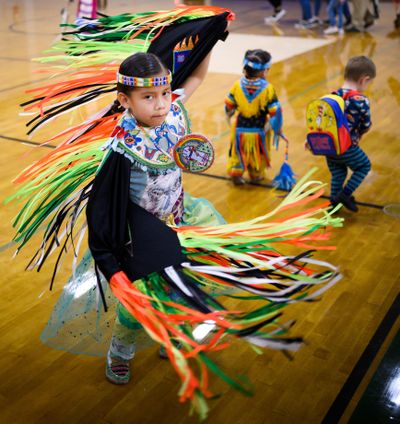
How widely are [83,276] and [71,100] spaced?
618 mm

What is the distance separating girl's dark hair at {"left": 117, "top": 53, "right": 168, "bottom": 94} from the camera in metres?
1.88

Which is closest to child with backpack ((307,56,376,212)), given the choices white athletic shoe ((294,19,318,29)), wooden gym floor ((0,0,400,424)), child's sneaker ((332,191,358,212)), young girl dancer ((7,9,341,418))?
child's sneaker ((332,191,358,212))

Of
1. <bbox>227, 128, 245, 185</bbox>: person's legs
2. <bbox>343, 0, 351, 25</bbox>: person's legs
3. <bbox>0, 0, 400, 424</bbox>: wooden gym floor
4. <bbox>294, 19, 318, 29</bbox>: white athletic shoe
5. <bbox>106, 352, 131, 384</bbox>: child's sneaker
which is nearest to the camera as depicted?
<bbox>0, 0, 400, 424</bbox>: wooden gym floor

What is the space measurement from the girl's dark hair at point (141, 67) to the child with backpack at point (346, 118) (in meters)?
1.59

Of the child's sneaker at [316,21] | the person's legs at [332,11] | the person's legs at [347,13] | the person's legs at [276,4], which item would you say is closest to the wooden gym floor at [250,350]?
the person's legs at [332,11]

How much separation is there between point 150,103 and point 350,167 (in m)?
1.87

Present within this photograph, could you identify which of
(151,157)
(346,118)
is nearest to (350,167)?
(346,118)

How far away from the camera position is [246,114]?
3.85m

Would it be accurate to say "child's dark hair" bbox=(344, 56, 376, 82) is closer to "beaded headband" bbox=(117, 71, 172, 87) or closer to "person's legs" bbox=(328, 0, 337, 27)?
"beaded headband" bbox=(117, 71, 172, 87)

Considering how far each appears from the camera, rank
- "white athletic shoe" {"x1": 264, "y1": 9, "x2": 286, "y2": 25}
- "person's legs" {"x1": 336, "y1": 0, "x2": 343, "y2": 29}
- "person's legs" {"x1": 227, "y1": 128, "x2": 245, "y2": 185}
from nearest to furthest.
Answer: "person's legs" {"x1": 227, "y1": 128, "x2": 245, "y2": 185}, "person's legs" {"x1": 336, "y1": 0, "x2": 343, "y2": 29}, "white athletic shoe" {"x1": 264, "y1": 9, "x2": 286, "y2": 25}

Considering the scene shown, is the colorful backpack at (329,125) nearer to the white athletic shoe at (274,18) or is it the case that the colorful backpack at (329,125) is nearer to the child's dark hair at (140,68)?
the child's dark hair at (140,68)

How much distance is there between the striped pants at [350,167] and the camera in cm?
343

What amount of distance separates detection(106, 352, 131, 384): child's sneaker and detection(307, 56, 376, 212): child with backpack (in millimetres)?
1708

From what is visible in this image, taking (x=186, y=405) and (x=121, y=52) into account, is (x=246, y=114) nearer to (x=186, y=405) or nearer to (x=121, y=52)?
(x=121, y=52)
